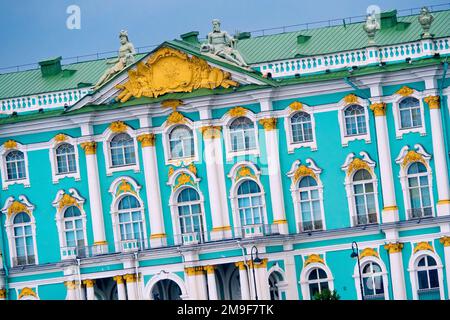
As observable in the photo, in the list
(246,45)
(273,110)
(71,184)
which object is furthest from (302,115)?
(71,184)

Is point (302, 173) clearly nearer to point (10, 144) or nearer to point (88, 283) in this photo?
point (88, 283)

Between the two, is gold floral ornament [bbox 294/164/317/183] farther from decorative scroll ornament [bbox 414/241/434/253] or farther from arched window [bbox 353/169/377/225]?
decorative scroll ornament [bbox 414/241/434/253]

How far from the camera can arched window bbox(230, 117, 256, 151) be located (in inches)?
1106

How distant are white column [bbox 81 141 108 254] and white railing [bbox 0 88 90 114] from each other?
1.05 metres

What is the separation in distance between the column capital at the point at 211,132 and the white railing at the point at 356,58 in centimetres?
151

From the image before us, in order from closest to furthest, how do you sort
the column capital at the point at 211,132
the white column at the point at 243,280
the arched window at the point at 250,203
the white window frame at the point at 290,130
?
the white column at the point at 243,280, the white window frame at the point at 290,130, the arched window at the point at 250,203, the column capital at the point at 211,132

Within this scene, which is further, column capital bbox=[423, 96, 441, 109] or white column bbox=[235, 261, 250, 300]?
white column bbox=[235, 261, 250, 300]

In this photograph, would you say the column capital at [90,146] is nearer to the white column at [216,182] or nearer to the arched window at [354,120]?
the white column at [216,182]

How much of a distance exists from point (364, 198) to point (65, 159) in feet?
22.1

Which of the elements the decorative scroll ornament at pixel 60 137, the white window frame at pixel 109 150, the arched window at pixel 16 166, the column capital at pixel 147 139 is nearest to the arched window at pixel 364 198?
the column capital at pixel 147 139

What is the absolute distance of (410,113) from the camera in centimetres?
2705

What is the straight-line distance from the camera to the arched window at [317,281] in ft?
89.6

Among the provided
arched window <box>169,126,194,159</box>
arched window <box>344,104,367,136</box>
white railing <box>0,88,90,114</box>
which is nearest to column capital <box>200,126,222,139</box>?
arched window <box>169,126,194,159</box>

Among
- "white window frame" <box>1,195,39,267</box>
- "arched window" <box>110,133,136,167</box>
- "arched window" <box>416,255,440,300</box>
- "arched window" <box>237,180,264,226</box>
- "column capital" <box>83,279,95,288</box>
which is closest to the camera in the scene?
"arched window" <box>416,255,440,300</box>
